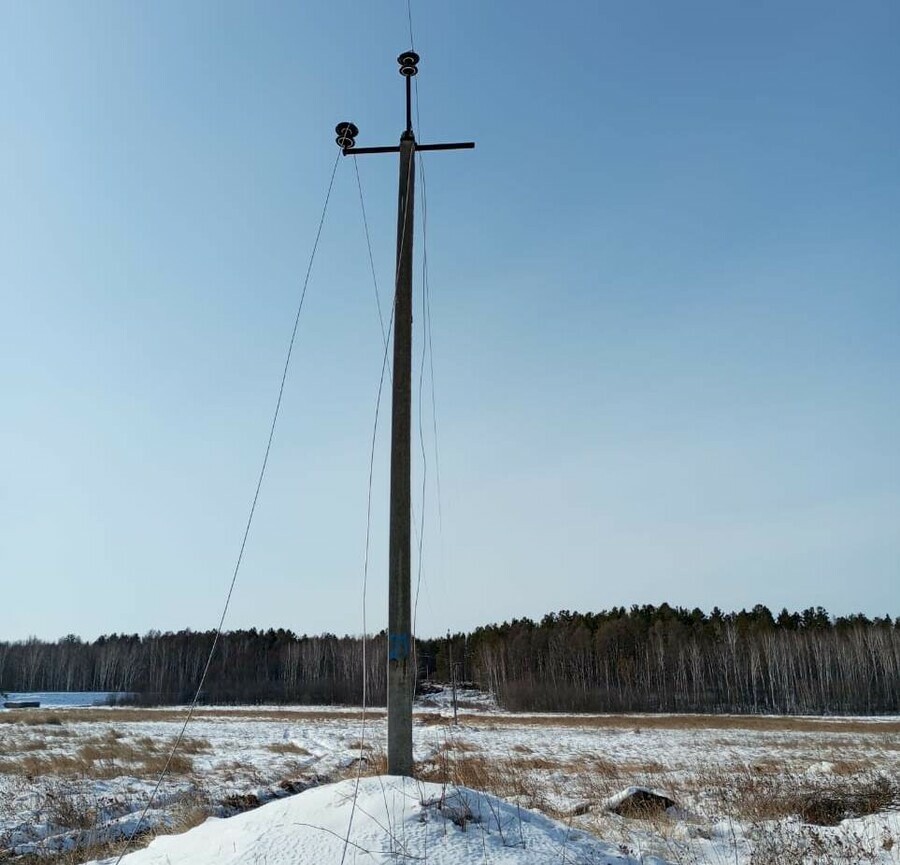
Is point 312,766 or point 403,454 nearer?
point 403,454

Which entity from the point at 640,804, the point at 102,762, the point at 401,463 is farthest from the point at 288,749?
the point at 401,463

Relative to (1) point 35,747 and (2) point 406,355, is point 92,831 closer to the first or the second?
→ (2) point 406,355

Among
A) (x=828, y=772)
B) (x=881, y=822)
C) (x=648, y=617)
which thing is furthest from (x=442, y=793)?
(x=648, y=617)

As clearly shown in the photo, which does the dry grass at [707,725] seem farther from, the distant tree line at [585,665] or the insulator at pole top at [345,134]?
the insulator at pole top at [345,134]

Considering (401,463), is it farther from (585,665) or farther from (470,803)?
(585,665)

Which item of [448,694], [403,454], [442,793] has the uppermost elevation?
[403,454]

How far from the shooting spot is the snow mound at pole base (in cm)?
446

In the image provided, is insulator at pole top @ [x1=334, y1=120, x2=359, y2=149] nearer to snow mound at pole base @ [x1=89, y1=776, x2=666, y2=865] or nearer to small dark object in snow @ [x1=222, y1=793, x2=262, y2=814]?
snow mound at pole base @ [x1=89, y1=776, x2=666, y2=865]

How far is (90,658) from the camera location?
103 meters

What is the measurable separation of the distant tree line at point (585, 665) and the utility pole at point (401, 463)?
57.5m

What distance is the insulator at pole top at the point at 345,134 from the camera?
7211mm

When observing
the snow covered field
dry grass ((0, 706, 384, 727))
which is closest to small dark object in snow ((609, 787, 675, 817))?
the snow covered field

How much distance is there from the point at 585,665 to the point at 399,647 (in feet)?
260

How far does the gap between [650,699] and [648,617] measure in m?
22.2
